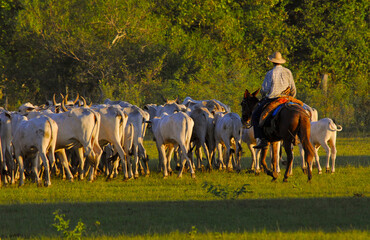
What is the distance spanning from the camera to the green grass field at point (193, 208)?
9.55 m

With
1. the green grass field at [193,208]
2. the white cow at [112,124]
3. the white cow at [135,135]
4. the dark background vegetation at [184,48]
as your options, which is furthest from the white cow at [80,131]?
the dark background vegetation at [184,48]

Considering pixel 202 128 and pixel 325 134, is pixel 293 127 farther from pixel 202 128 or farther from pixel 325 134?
pixel 202 128

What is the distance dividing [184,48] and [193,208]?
113 feet

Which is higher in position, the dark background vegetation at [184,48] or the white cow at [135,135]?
the dark background vegetation at [184,48]

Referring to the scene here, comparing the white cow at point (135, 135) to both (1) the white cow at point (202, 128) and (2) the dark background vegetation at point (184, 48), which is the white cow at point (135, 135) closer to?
(1) the white cow at point (202, 128)

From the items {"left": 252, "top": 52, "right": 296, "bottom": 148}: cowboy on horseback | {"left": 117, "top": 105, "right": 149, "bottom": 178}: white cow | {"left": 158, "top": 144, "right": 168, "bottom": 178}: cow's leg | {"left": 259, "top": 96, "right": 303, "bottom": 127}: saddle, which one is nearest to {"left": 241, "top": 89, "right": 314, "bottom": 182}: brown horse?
{"left": 259, "top": 96, "right": 303, "bottom": 127}: saddle

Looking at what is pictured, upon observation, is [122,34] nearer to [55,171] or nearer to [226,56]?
[226,56]

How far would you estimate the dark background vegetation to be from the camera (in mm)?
41750

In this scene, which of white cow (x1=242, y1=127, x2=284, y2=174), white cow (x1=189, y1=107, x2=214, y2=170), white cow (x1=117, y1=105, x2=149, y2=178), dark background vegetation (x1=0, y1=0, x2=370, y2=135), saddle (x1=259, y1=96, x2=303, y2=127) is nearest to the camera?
saddle (x1=259, y1=96, x2=303, y2=127)

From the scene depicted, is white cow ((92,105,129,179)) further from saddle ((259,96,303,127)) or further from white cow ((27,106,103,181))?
saddle ((259,96,303,127))

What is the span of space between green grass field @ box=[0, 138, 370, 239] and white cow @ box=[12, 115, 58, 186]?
0.64 metres

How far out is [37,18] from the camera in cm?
4206

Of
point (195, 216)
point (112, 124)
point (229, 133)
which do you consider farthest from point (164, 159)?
point (195, 216)

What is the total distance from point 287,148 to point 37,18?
2996 centimetres
